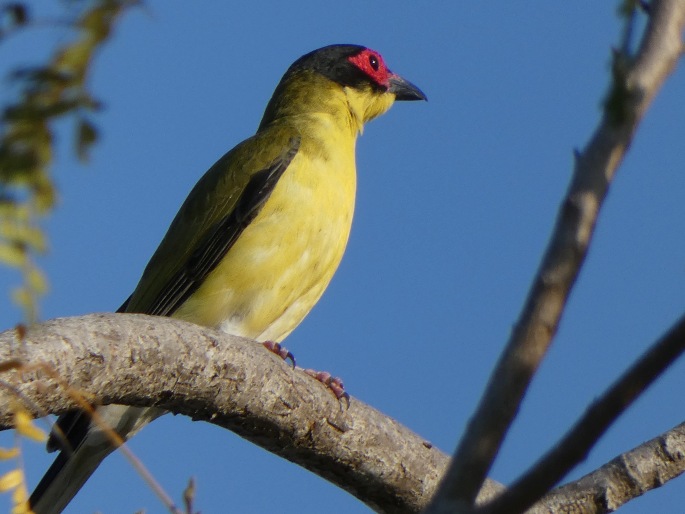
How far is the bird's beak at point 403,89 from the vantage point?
7.08m

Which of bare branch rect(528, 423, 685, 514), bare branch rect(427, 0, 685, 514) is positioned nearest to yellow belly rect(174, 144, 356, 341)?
bare branch rect(528, 423, 685, 514)

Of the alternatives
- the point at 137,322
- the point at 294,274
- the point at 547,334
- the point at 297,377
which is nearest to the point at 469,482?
the point at 547,334

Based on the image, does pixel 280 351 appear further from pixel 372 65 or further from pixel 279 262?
pixel 372 65

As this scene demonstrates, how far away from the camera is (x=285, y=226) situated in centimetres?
538

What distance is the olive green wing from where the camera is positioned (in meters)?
5.56

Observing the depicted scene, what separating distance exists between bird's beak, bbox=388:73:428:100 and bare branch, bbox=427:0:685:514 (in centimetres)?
570

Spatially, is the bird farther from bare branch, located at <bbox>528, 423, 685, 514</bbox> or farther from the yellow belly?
bare branch, located at <bbox>528, 423, 685, 514</bbox>

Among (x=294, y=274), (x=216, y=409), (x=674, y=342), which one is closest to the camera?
(x=674, y=342)

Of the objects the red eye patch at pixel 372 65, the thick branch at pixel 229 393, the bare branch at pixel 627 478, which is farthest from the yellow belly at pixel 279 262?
the bare branch at pixel 627 478

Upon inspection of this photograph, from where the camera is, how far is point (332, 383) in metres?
4.49

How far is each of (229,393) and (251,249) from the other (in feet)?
5.54

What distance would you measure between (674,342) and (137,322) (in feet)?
8.11

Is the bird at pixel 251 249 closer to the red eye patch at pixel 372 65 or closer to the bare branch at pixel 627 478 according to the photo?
the red eye patch at pixel 372 65

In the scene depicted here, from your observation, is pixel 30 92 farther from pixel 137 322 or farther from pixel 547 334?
pixel 137 322
